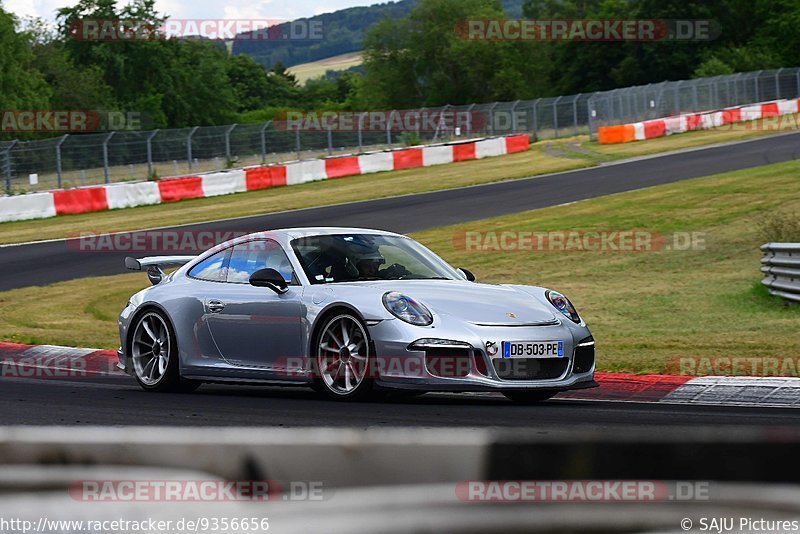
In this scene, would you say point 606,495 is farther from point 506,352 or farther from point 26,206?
point 26,206

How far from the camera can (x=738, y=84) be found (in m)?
51.9

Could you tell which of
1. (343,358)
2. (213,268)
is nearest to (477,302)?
(343,358)

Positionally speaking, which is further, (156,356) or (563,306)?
(156,356)

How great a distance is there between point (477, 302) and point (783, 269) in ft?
23.8

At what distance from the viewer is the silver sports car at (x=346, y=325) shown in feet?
26.1

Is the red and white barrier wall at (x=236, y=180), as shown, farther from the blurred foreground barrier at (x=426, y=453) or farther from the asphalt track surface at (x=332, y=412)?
the blurred foreground barrier at (x=426, y=453)

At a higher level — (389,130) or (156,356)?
(389,130)

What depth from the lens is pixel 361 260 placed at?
29.7 feet

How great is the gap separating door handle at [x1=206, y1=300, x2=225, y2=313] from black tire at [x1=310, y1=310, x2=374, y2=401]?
1069 mm

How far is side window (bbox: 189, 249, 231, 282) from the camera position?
9.55m

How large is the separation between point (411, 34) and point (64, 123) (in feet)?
131

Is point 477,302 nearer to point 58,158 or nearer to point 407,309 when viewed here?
point 407,309

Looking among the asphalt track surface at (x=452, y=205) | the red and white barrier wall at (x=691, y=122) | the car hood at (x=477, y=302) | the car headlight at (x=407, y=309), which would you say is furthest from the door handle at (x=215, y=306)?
the red and white barrier wall at (x=691, y=122)

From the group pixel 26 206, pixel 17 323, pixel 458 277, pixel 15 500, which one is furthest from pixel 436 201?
pixel 15 500
